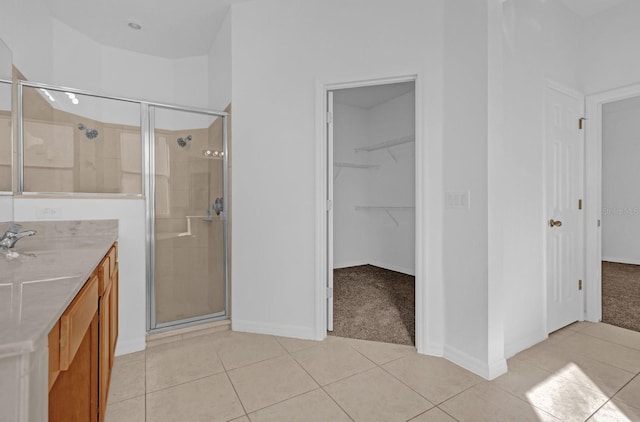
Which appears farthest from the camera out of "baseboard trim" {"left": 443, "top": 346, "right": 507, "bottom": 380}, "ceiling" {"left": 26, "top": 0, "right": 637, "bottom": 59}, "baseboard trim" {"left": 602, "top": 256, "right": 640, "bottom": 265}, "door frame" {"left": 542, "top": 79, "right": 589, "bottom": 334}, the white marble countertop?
"baseboard trim" {"left": 602, "top": 256, "right": 640, "bottom": 265}

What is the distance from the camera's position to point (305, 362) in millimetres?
2027

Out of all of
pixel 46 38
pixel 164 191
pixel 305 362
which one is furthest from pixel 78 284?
pixel 46 38

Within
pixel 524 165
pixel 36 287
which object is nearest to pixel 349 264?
pixel 524 165

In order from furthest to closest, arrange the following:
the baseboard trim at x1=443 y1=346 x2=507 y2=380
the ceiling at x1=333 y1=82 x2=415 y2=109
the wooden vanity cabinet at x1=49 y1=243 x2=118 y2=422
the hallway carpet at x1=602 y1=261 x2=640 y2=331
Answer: the ceiling at x1=333 y1=82 x2=415 y2=109
the hallway carpet at x1=602 y1=261 x2=640 y2=331
the baseboard trim at x1=443 y1=346 x2=507 y2=380
the wooden vanity cabinet at x1=49 y1=243 x2=118 y2=422

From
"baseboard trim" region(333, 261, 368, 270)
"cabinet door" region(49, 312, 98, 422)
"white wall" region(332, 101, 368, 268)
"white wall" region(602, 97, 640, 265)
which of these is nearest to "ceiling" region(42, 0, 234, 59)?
"white wall" region(332, 101, 368, 268)

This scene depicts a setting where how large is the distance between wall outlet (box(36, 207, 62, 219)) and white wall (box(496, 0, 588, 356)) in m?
Answer: 2.86

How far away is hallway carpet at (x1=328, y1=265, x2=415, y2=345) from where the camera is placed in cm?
246

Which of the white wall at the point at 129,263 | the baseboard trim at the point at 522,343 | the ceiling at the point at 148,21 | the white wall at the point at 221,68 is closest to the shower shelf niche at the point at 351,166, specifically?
the white wall at the point at 221,68

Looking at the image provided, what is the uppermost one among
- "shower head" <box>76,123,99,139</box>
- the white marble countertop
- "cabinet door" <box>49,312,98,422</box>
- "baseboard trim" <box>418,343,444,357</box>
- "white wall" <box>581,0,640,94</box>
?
"white wall" <box>581,0,640,94</box>

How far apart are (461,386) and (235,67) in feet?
9.32

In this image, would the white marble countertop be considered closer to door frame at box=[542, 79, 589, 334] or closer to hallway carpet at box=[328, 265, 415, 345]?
hallway carpet at box=[328, 265, 415, 345]

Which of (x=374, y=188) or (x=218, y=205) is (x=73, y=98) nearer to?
(x=218, y=205)

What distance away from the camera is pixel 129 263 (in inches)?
86.7

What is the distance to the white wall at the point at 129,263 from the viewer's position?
2121 mm
